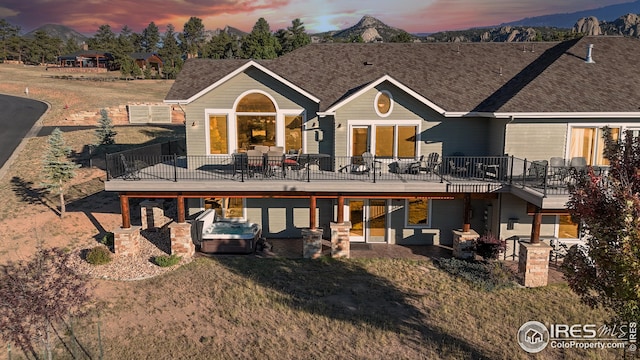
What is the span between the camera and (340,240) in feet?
57.1

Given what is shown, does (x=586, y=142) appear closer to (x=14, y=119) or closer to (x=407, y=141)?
(x=407, y=141)

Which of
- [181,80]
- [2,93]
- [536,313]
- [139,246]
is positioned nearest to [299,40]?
[2,93]

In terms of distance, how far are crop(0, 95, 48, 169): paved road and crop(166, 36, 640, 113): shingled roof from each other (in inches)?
997

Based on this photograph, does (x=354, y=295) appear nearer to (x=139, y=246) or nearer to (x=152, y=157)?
(x=139, y=246)

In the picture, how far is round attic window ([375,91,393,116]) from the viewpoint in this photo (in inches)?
747

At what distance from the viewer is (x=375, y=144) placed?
19453 millimetres

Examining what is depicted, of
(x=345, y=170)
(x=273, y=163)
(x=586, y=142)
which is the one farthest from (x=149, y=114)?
(x=586, y=142)

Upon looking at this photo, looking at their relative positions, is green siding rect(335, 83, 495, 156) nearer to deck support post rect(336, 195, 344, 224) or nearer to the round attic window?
the round attic window

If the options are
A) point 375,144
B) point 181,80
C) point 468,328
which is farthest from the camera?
point 181,80

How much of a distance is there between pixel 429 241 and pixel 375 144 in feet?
17.4

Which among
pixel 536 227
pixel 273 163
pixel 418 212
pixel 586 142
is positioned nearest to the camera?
pixel 536 227

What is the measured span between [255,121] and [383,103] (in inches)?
240

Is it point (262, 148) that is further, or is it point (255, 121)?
point (255, 121)

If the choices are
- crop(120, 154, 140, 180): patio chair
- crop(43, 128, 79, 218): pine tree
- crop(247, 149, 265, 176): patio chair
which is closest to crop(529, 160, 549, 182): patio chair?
crop(247, 149, 265, 176): patio chair
